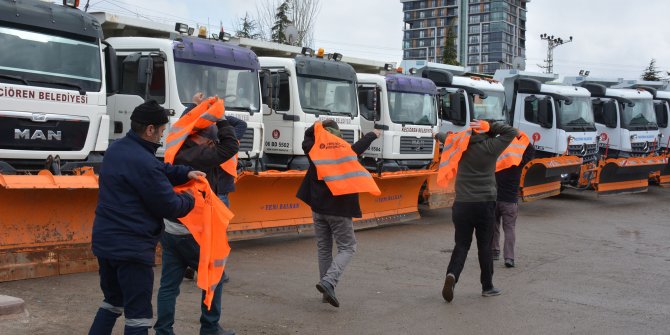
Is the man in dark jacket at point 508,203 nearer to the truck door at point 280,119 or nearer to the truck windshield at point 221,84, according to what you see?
the truck windshield at point 221,84

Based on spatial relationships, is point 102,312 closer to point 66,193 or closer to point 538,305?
point 66,193

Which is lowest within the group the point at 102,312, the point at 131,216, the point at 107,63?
the point at 102,312

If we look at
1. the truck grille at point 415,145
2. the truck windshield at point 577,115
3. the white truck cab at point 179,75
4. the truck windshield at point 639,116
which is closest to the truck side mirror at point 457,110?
the truck grille at point 415,145

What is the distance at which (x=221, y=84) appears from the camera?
10.9 m

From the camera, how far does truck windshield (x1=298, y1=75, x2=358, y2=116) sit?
508 inches

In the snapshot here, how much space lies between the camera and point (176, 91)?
10.2m

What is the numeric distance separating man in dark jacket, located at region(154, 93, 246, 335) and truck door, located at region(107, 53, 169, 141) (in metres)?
4.59

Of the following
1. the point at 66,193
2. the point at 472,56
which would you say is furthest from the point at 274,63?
the point at 472,56

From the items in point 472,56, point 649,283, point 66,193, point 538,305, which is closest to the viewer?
point 538,305

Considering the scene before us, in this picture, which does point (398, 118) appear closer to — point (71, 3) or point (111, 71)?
point (111, 71)

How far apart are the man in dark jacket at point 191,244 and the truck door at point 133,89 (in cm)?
459

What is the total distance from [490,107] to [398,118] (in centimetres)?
318

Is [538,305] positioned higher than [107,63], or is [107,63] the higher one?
[107,63]

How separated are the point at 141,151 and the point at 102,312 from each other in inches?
39.1
